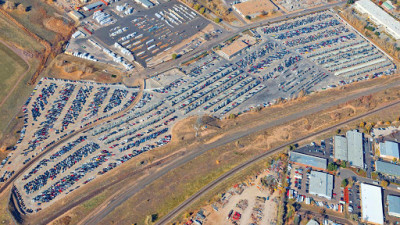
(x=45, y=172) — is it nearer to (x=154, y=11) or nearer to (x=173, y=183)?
(x=173, y=183)

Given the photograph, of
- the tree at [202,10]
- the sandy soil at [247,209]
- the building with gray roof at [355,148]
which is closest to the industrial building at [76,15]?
the tree at [202,10]

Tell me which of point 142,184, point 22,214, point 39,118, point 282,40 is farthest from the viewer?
point 282,40

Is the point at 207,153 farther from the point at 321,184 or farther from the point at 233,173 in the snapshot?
the point at 321,184

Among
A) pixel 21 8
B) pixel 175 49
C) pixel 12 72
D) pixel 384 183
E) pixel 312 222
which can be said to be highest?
pixel 21 8

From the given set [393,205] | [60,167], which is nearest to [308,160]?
[393,205]

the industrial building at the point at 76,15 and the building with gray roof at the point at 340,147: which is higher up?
the industrial building at the point at 76,15

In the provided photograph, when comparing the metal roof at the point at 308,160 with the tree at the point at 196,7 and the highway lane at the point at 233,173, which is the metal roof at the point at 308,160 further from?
the tree at the point at 196,7

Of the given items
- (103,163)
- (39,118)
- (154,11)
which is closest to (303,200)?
(103,163)
